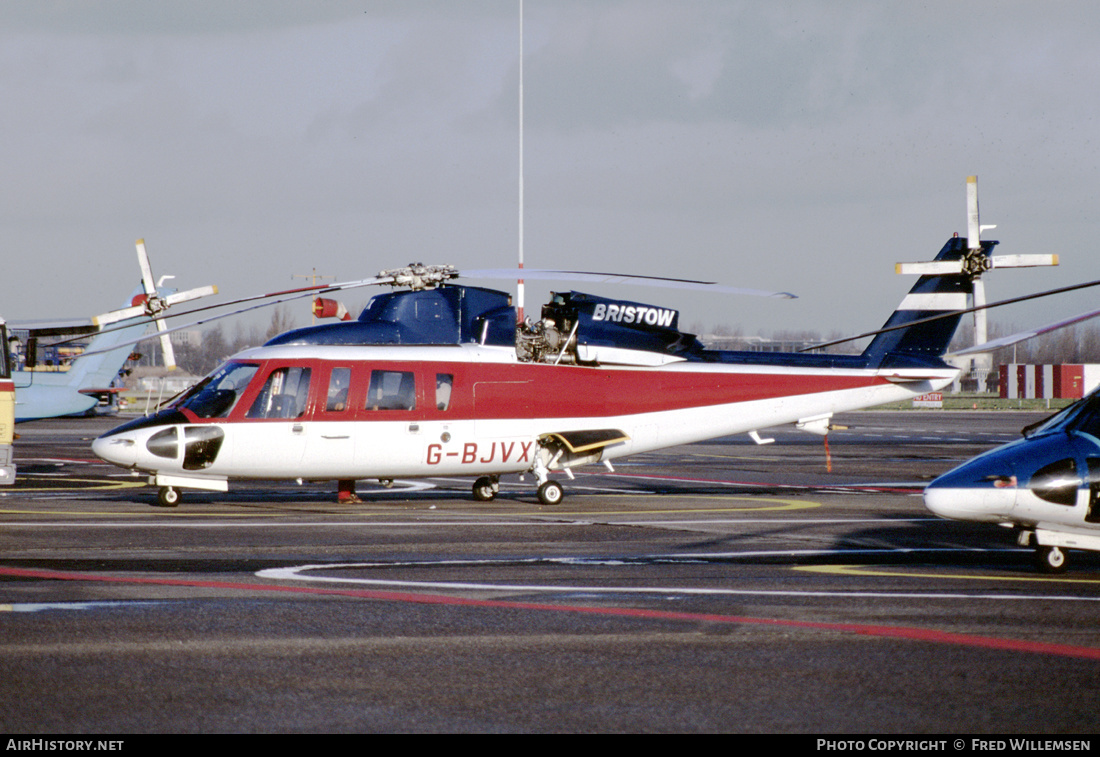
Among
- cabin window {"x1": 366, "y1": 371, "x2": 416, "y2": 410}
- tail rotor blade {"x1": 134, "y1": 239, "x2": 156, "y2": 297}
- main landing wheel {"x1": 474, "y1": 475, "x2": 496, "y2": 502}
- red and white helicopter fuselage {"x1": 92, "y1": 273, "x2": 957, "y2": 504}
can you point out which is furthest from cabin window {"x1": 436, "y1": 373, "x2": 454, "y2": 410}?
tail rotor blade {"x1": 134, "y1": 239, "x2": 156, "y2": 297}

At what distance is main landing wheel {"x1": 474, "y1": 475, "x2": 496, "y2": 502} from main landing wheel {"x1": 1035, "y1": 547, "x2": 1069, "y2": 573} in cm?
948

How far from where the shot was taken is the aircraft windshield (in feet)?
54.3

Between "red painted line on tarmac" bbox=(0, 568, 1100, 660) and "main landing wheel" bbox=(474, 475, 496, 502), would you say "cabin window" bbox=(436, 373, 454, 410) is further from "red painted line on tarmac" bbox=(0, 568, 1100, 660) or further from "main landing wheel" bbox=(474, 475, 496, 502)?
"red painted line on tarmac" bbox=(0, 568, 1100, 660)

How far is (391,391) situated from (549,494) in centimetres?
301

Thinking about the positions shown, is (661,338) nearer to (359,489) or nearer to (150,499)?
(359,489)

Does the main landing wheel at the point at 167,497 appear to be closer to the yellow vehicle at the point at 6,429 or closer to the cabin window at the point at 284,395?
the cabin window at the point at 284,395

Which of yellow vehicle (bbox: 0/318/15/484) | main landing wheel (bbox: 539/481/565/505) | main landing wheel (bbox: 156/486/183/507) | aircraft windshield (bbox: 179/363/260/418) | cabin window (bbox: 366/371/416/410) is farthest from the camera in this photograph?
main landing wheel (bbox: 539/481/565/505)

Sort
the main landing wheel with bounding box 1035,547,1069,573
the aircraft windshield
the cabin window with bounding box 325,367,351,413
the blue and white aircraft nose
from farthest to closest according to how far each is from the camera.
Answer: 1. the cabin window with bounding box 325,367,351,413
2. the aircraft windshield
3. the main landing wheel with bounding box 1035,547,1069,573
4. the blue and white aircraft nose

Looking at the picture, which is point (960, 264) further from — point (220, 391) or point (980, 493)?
point (220, 391)

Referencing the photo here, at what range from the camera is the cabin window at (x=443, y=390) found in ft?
57.2

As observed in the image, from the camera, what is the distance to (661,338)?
18875mm
